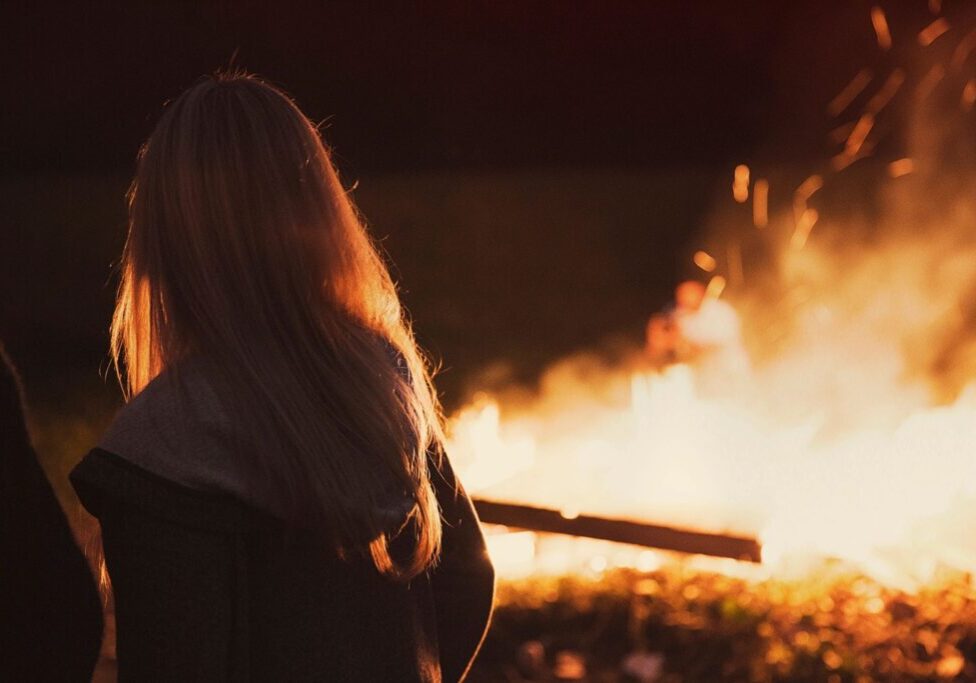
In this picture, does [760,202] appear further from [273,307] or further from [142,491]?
[142,491]

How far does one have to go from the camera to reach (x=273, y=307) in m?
1.86

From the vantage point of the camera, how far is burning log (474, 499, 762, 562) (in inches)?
177

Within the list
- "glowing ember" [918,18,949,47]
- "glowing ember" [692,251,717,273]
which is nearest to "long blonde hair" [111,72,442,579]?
"glowing ember" [918,18,949,47]

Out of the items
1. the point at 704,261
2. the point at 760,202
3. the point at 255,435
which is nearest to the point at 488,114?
the point at 704,261

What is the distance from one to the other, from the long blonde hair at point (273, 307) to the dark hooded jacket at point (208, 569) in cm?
5

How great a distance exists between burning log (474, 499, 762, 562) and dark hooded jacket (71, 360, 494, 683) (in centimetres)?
280

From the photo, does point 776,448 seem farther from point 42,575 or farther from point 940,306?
point 940,306

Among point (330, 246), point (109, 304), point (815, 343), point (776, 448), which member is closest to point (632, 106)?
point (109, 304)

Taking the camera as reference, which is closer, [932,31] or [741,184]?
[932,31]

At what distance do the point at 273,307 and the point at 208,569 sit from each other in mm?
415

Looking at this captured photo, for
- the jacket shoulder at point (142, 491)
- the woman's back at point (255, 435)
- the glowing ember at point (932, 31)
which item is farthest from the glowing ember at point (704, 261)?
the jacket shoulder at point (142, 491)

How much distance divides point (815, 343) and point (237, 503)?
6.62 m

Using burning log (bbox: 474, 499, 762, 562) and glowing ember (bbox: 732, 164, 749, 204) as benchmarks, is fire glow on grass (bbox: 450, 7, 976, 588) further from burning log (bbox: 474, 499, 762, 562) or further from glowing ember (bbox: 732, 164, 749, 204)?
glowing ember (bbox: 732, 164, 749, 204)

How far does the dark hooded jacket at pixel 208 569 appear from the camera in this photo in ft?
5.51
